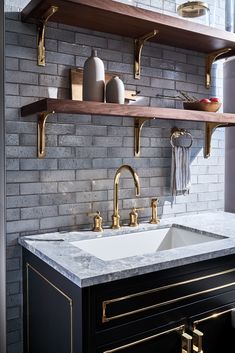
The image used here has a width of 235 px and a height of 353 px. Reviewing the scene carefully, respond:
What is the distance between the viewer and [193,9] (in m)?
2.03

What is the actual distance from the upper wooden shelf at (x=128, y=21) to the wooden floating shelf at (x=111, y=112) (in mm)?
411

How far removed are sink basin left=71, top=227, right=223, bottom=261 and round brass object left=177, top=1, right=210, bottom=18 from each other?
47.0 inches

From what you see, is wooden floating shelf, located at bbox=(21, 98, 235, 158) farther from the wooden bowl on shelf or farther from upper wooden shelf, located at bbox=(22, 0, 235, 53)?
upper wooden shelf, located at bbox=(22, 0, 235, 53)

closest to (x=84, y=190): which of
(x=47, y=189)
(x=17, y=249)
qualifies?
(x=47, y=189)

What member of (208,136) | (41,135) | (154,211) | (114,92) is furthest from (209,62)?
(41,135)

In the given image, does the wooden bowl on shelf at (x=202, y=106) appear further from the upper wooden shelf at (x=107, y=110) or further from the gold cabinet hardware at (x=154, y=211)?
the gold cabinet hardware at (x=154, y=211)

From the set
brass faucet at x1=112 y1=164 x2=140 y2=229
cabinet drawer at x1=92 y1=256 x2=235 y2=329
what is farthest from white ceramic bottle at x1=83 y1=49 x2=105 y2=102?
cabinet drawer at x1=92 y1=256 x2=235 y2=329

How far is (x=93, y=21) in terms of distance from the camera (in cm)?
176

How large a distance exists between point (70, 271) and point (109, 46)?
1.24 metres

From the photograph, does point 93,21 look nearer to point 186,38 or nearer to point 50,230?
point 186,38

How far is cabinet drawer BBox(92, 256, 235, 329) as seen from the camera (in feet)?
4.07

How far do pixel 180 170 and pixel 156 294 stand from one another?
0.94 metres

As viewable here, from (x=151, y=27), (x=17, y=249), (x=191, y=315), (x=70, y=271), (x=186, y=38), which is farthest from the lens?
(x=186, y=38)

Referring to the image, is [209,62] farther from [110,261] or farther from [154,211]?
[110,261]
